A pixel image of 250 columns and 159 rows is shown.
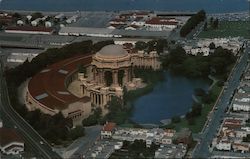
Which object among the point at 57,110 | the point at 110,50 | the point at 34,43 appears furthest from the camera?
the point at 34,43

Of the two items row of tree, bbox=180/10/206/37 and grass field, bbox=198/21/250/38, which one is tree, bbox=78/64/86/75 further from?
grass field, bbox=198/21/250/38

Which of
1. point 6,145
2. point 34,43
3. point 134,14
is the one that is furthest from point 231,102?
point 134,14

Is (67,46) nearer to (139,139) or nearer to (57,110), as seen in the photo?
(57,110)

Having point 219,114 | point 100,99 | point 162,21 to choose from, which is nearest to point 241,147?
point 219,114

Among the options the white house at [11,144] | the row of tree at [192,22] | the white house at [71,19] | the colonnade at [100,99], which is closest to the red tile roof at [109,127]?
the white house at [11,144]

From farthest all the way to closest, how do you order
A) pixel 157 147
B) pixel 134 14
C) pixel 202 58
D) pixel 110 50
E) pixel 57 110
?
pixel 134 14 → pixel 202 58 → pixel 110 50 → pixel 57 110 → pixel 157 147

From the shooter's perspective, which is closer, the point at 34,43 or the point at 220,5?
the point at 34,43
